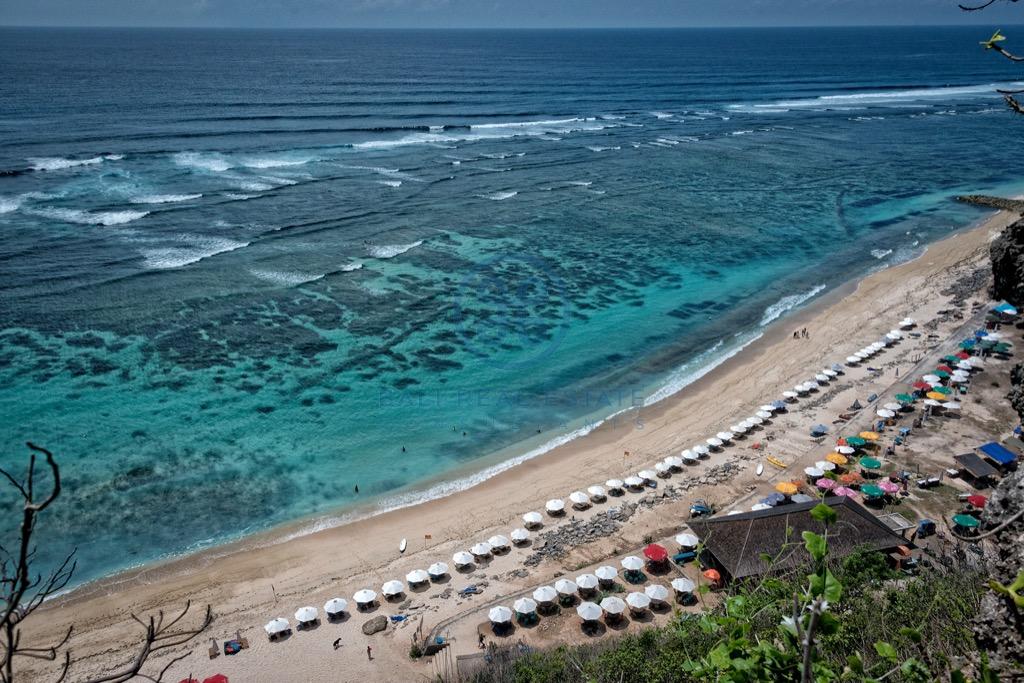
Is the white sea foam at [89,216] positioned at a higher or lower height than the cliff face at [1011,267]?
lower

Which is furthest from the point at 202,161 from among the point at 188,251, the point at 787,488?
the point at 787,488

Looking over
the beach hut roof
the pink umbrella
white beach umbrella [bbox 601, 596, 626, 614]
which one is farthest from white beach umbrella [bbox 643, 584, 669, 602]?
the pink umbrella

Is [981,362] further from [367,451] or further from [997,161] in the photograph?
[997,161]

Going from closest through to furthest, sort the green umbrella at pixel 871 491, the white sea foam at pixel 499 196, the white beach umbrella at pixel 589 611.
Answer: the white beach umbrella at pixel 589 611 < the green umbrella at pixel 871 491 < the white sea foam at pixel 499 196

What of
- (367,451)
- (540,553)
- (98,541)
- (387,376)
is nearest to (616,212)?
(387,376)

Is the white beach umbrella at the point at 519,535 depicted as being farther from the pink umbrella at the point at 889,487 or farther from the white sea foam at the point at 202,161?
the white sea foam at the point at 202,161

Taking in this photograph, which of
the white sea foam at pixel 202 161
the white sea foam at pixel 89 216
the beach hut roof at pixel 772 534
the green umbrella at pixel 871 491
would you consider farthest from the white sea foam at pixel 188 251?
the green umbrella at pixel 871 491
